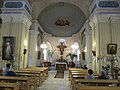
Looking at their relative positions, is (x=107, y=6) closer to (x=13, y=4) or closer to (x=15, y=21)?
(x=15, y=21)

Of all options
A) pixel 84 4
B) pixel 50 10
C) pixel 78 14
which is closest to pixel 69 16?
pixel 78 14

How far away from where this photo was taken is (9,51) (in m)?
10.8

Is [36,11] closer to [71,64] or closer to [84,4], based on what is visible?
[84,4]

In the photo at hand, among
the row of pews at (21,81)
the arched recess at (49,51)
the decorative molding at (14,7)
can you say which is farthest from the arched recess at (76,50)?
the row of pews at (21,81)

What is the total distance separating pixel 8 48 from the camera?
427 inches

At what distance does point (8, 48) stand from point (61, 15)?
36.8 ft

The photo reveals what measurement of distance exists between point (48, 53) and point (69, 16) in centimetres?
586

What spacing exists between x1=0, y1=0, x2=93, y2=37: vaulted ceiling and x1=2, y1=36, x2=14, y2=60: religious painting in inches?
200

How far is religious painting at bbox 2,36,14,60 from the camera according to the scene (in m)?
10.7

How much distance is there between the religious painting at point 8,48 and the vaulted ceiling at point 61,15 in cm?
507

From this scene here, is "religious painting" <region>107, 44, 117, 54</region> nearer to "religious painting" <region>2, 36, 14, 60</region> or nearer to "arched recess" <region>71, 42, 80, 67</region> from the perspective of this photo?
"religious painting" <region>2, 36, 14, 60</region>

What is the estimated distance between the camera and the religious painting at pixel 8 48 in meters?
10.7

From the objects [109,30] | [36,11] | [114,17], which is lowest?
[109,30]

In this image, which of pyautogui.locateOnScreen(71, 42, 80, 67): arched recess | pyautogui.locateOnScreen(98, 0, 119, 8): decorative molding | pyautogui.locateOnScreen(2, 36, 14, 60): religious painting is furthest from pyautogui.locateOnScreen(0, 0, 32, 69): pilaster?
pyautogui.locateOnScreen(71, 42, 80, 67): arched recess
